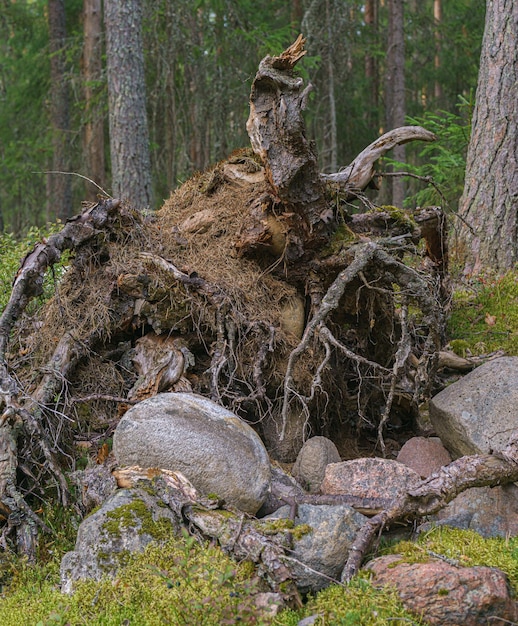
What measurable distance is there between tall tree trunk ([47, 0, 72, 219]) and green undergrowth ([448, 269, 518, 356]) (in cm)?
994

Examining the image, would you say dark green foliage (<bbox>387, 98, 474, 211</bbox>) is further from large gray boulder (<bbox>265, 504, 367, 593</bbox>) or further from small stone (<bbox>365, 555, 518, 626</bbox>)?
small stone (<bbox>365, 555, 518, 626</bbox>)

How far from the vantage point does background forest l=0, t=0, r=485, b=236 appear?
1208 centimetres

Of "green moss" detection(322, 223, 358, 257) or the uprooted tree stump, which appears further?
"green moss" detection(322, 223, 358, 257)

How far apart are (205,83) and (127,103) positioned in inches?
146

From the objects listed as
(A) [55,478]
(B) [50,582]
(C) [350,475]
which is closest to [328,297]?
(C) [350,475]

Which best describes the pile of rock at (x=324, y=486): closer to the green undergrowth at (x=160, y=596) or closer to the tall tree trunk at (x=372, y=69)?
the green undergrowth at (x=160, y=596)

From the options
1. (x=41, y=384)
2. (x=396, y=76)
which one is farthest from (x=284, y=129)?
(x=396, y=76)

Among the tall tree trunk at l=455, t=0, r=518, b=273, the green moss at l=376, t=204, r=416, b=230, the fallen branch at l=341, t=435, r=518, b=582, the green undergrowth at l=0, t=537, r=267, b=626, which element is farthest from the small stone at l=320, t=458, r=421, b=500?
the tall tree trunk at l=455, t=0, r=518, b=273

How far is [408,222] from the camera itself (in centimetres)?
605

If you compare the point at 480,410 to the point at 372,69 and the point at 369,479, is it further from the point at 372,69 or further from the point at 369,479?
the point at 372,69

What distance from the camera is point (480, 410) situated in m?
4.83

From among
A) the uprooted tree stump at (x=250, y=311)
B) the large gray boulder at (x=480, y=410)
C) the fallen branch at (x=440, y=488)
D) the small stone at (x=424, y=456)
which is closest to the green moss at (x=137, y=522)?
the fallen branch at (x=440, y=488)

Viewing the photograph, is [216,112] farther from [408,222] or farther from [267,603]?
[267,603]

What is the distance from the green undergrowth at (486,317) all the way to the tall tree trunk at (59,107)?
9938 millimetres
